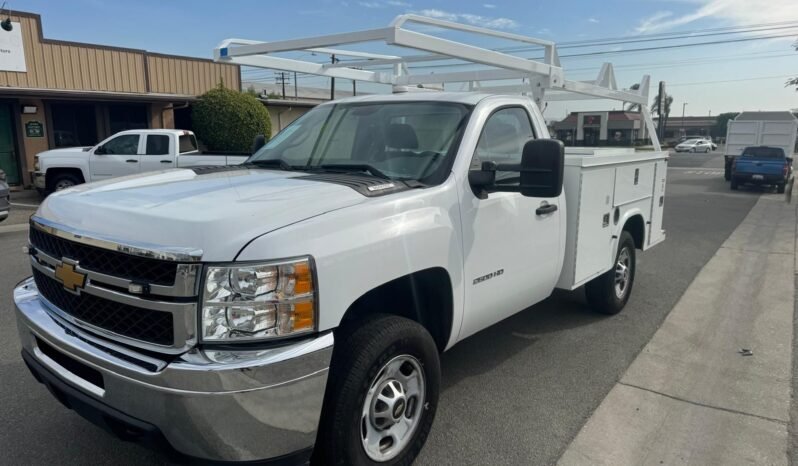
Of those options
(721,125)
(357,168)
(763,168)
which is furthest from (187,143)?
(721,125)

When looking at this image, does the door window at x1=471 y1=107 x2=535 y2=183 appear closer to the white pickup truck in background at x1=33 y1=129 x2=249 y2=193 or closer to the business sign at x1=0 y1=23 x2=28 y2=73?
the white pickup truck in background at x1=33 y1=129 x2=249 y2=193

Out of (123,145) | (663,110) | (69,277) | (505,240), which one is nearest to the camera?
(69,277)

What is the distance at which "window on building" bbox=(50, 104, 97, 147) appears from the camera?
17609 mm

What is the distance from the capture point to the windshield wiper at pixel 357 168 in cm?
329

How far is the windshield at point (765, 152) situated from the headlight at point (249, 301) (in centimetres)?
2390

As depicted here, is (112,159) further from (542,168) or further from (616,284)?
(542,168)

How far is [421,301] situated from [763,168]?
21842 mm

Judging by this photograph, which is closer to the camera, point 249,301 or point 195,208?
point 249,301

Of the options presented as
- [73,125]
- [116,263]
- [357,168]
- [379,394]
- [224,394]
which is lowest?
[379,394]

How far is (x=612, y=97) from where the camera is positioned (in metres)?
5.81

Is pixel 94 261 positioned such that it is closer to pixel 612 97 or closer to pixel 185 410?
pixel 185 410

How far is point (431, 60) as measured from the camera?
5.05 meters

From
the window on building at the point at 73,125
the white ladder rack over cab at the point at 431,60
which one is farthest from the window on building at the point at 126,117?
the white ladder rack over cab at the point at 431,60

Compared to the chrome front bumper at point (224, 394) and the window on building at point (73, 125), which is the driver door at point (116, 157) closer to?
the window on building at point (73, 125)
